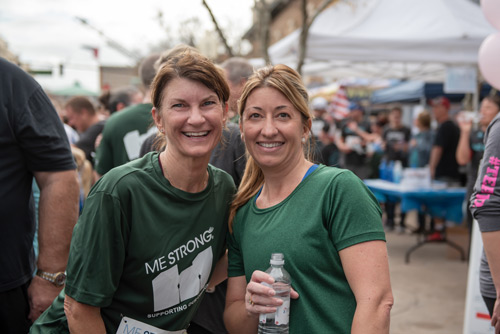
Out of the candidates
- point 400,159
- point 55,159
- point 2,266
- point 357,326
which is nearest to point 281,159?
point 357,326

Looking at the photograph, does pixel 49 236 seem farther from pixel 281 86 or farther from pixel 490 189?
pixel 490 189

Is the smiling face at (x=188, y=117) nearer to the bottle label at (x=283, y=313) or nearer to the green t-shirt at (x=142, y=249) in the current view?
the green t-shirt at (x=142, y=249)

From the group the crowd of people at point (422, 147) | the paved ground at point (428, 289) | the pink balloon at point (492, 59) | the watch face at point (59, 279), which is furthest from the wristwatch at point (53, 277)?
the crowd of people at point (422, 147)

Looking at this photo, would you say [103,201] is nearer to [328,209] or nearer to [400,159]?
[328,209]

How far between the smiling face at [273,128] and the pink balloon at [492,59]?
221 centimetres

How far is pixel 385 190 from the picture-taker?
887cm

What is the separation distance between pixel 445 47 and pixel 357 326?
672 cm

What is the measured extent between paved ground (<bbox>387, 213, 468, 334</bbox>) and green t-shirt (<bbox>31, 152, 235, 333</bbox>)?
3.85 metres

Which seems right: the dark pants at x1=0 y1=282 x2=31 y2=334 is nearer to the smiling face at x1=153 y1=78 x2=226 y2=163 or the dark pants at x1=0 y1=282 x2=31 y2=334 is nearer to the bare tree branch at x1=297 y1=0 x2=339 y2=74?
the smiling face at x1=153 y1=78 x2=226 y2=163

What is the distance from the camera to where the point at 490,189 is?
8.58 feet

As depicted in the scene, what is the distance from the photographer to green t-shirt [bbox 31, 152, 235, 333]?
6.19ft

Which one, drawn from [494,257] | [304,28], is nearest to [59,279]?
[494,257]

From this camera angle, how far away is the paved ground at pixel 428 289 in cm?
562

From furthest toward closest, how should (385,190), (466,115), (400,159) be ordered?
(400,159)
(385,190)
(466,115)
